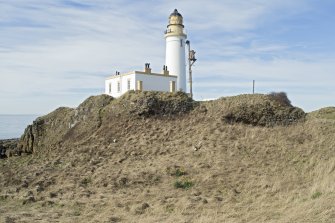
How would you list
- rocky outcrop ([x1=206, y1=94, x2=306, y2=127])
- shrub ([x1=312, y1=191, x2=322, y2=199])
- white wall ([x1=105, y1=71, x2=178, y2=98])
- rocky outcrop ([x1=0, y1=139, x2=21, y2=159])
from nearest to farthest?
shrub ([x1=312, y1=191, x2=322, y2=199])
rocky outcrop ([x1=206, y1=94, x2=306, y2=127])
rocky outcrop ([x1=0, y1=139, x2=21, y2=159])
white wall ([x1=105, y1=71, x2=178, y2=98])

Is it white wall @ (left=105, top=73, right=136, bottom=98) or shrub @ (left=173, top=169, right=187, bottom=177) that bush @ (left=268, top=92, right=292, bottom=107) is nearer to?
white wall @ (left=105, top=73, right=136, bottom=98)

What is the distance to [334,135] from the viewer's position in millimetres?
16547

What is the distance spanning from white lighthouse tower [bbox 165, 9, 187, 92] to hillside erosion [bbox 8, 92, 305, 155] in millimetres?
8629

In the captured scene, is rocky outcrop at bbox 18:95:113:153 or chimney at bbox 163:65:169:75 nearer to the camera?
rocky outcrop at bbox 18:95:113:153

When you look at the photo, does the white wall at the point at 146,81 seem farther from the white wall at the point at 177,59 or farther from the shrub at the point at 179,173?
the shrub at the point at 179,173

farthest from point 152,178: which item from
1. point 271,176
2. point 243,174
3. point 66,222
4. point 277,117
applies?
point 277,117

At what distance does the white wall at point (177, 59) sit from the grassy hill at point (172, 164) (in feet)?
28.4

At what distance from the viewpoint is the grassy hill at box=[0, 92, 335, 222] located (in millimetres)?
9289

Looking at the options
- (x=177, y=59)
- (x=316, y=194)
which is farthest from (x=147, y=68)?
(x=316, y=194)

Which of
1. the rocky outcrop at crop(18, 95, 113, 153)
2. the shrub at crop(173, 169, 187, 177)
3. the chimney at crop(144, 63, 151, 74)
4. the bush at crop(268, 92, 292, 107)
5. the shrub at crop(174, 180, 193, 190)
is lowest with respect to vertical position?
the shrub at crop(174, 180, 193, 190)

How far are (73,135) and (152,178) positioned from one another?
788cm

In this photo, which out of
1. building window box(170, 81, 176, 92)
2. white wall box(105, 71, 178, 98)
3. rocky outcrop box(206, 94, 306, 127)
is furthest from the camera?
building window box(170, 81, 176, 92)

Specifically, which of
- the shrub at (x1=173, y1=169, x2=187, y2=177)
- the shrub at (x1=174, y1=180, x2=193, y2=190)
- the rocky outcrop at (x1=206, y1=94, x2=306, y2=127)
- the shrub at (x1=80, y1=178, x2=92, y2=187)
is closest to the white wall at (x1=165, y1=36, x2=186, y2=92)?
the rocky outcrop at (x1=206, y1=94, x2=306, y2=127)

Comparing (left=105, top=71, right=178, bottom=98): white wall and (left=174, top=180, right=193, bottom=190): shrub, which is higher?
(left=105, top=71, right=178, bottom=98): white wall
